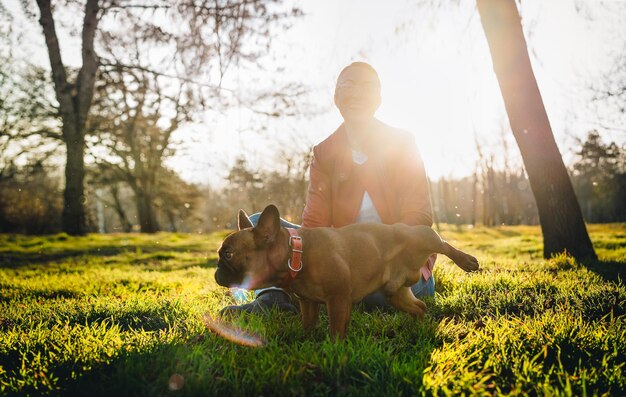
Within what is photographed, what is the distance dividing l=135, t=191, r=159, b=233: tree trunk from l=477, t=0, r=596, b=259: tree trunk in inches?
986

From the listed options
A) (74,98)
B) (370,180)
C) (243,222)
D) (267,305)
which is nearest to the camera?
(243,222)

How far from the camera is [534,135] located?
7.06 m

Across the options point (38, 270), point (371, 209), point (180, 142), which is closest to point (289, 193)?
point (180, 142)

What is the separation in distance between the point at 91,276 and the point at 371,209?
5.68 metres

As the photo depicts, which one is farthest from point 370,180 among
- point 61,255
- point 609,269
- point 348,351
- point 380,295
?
point 61,255

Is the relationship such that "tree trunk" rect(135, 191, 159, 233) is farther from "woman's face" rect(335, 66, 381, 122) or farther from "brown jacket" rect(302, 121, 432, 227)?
"woman's face" rect(335, 66, 381, 122)

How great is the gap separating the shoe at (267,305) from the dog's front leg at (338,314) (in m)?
1.06

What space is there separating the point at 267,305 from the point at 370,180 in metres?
1.56

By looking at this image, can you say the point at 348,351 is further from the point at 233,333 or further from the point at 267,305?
the point at 267,305

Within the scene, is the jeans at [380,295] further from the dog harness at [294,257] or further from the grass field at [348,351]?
the dog harness at [294,257]

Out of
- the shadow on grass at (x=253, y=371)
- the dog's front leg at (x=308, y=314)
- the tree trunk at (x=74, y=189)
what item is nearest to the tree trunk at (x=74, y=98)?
the tree trunk at (x=74, y=189)

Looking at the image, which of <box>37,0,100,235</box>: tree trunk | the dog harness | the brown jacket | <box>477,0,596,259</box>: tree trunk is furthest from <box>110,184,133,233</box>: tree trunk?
the dog harness

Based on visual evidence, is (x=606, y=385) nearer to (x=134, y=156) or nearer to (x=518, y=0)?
(x=518, y=0)

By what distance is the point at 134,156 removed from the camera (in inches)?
Result: 1099
